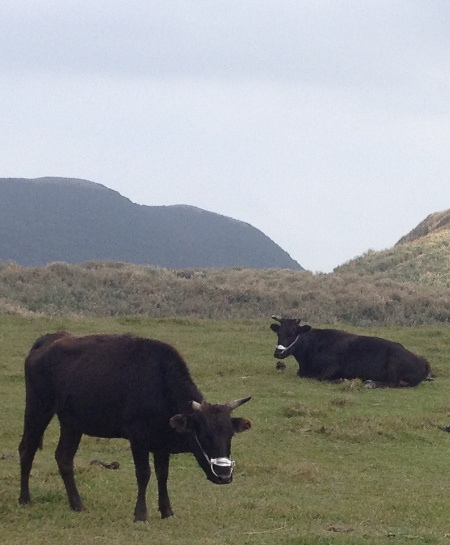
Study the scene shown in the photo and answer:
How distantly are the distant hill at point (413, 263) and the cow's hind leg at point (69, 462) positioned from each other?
40.8 metres

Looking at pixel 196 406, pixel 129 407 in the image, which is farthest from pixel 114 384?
pixel 196 406

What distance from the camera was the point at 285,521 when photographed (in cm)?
964

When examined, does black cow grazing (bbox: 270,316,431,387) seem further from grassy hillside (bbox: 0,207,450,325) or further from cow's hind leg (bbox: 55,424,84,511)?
grassy hillside (bbox: 0,207,450,325)

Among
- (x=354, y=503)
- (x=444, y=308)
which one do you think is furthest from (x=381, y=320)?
(x=354, y=503)

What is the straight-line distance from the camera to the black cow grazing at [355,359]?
19875mm

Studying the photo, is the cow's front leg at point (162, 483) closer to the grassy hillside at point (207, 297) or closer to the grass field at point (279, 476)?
the grass field at point (279, 476)

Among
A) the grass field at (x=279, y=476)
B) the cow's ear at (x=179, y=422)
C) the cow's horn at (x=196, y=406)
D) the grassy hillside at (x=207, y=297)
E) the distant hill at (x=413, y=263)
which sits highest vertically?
the distant hill at (x=413, y=263)

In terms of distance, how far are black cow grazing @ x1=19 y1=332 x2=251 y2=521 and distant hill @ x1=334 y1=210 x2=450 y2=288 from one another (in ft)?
134

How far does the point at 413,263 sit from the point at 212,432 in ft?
161

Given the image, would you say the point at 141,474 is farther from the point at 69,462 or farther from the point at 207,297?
the point at 207,297

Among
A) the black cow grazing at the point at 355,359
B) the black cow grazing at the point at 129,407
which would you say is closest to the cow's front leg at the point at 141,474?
the black cow grazing at the point at 129,407

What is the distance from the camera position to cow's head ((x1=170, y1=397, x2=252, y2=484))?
8.69 meters

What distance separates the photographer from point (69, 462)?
32.1ft

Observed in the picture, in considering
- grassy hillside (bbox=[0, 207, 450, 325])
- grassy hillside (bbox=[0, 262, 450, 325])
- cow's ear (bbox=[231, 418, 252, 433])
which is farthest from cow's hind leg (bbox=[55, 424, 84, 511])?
grassy hillside (bbox=[0, 262, 450, 325])
